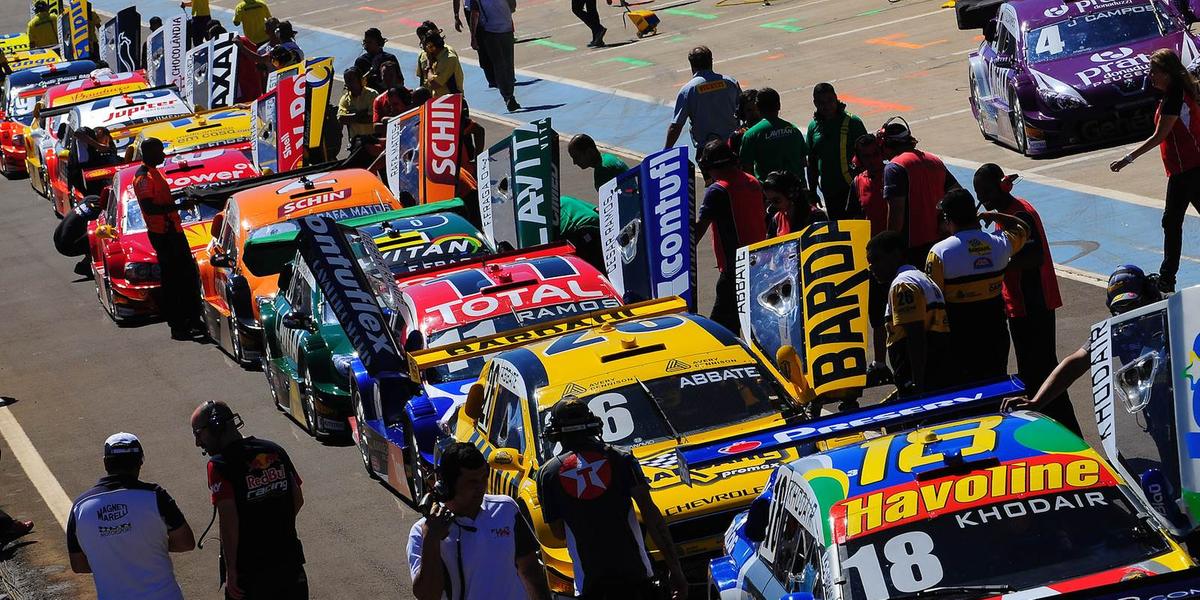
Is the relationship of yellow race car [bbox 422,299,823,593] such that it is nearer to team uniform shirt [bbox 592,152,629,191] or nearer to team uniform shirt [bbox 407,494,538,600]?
team uniform shirt [bbox 407,494,538,600]

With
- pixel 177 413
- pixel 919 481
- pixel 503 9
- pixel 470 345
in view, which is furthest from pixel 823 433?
pixel 503 9

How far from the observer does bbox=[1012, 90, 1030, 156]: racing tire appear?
18953mm

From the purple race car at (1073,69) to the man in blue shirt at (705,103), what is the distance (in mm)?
3577

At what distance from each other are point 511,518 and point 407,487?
501 cm

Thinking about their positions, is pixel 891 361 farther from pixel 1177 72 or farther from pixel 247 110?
pixel 247 110

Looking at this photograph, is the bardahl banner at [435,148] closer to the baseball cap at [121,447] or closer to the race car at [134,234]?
the race car at [134,234]

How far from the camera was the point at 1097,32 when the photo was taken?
19.2 m

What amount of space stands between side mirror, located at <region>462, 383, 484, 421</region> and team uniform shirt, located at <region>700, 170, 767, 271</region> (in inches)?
123

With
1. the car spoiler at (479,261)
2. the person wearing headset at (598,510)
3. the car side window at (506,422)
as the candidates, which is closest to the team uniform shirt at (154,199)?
the car spoiler at (479,261)

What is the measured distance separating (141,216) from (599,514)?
1270 centimetres

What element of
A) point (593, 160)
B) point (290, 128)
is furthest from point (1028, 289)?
point (290, 128)

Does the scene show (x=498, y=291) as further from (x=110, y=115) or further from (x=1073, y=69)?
(x=110, y=115)

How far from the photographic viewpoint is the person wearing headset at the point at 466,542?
7.07 m

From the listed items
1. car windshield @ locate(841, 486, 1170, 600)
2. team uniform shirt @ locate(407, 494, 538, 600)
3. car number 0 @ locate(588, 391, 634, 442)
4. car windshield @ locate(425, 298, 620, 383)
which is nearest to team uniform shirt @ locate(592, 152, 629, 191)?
car windshield @ locate(425, 298, 620, 383)
